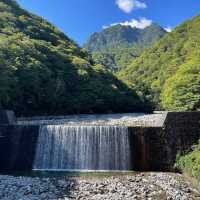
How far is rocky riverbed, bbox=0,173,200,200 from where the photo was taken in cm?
1677

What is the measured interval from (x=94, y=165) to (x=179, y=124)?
587 centimetres

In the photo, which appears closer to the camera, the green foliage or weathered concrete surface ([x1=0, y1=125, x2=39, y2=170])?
the green foliage

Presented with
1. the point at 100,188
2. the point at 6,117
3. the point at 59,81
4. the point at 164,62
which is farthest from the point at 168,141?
the point at 164,62

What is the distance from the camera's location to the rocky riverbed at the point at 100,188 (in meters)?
16.8

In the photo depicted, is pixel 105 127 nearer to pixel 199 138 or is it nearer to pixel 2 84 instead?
pixel 199 138

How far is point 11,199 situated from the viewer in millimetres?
16266

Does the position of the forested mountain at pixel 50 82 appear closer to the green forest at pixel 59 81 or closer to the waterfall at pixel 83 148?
the green forest at pixel 59 81

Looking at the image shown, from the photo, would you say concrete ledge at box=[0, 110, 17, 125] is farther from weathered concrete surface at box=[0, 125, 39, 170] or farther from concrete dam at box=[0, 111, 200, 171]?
weathered concrete surface at box=[0, 125, 39, 170]

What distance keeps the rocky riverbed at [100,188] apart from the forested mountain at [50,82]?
15756mm

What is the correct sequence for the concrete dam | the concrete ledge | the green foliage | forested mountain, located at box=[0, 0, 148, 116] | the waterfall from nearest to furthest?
the green foliage → the concrete dam → the waterfall → the concrete ledge → forested mountain, located at box=[0, 0, 148, 116]

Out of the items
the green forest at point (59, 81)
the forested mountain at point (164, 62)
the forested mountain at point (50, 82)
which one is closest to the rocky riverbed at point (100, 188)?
the green forest at point (59, 81)

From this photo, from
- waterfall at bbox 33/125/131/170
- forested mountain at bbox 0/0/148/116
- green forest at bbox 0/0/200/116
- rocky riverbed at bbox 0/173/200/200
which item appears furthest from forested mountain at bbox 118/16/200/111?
rocky riverbed at bbox 0/173/200/200

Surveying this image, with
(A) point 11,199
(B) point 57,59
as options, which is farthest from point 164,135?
(B) point 57,59

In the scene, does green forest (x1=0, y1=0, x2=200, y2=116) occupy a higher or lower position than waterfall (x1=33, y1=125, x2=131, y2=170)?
higher
